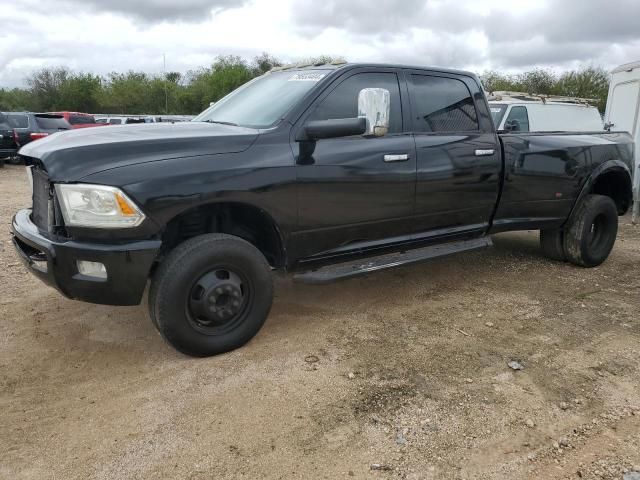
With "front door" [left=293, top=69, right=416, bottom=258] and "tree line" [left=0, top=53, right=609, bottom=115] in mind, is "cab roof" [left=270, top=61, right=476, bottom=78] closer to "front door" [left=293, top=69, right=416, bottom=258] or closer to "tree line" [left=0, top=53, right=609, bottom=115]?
"front door" [left=293, top=69, right=416, bottom=258]

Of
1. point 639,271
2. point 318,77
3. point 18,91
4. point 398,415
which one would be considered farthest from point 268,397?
point 18,91

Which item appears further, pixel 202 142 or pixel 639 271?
pixel 639 271

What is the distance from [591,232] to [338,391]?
12.9ft

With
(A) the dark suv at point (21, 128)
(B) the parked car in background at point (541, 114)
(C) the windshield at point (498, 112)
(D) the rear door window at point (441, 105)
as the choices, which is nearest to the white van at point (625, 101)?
(B) the parked car in background at point (541, 114)

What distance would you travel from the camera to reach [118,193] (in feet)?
9.31

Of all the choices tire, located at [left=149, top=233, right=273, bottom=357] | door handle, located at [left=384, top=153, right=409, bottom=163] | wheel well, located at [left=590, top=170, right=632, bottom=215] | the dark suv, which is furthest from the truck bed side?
the dark suv

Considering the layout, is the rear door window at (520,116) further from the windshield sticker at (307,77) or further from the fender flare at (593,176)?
the windshield sticker at (307,77)

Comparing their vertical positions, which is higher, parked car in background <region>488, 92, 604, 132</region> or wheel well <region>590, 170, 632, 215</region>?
parked car in background <region>488, 92, 604, 132</region>

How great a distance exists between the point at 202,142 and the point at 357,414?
1788 millimetres

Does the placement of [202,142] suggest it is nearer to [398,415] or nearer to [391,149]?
[391,149]

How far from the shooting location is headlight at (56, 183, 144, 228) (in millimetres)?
2834

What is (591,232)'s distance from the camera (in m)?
5.61

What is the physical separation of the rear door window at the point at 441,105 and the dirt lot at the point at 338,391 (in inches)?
57.9

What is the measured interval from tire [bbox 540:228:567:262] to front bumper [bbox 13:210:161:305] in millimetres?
4293
